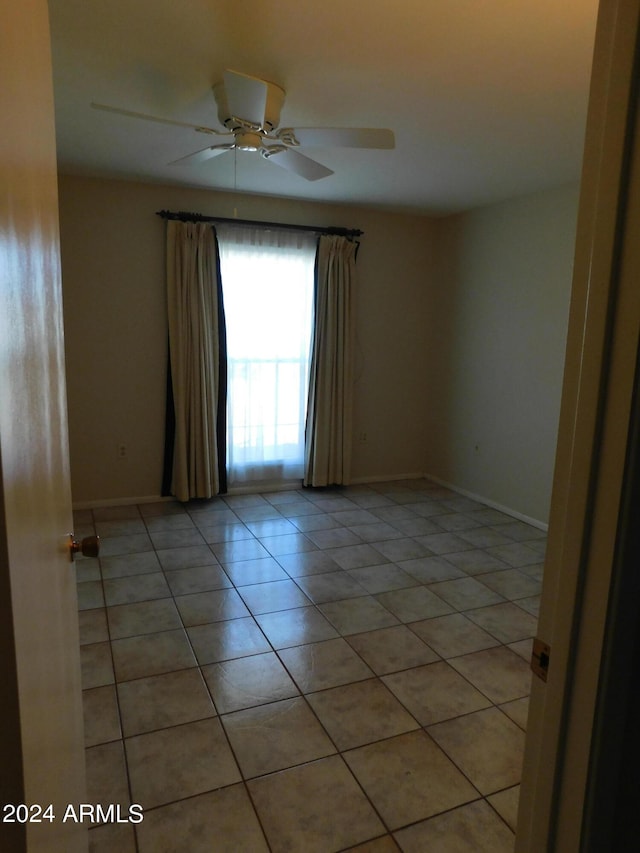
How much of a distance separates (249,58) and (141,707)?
8.59 feet

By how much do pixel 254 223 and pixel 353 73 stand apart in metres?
2.40

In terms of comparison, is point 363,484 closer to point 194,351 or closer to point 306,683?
point 194,351

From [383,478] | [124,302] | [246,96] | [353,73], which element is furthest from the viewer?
[383,478]

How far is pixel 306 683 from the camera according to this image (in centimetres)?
230

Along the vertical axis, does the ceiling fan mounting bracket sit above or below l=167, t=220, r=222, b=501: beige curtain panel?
above

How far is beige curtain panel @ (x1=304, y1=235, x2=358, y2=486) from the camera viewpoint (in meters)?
4.84

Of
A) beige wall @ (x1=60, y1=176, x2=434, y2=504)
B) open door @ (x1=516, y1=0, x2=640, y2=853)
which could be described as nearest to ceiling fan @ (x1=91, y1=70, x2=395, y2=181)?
open door @ (x1=516, y1=0, x2=640, y2=853)

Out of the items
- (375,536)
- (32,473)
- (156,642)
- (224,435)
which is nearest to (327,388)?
(224,435)

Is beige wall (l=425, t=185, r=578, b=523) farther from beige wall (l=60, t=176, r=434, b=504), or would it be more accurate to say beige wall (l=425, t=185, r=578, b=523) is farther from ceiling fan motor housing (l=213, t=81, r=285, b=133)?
ceiling fan motor housing (l=213, t=81, r=285, b=133)

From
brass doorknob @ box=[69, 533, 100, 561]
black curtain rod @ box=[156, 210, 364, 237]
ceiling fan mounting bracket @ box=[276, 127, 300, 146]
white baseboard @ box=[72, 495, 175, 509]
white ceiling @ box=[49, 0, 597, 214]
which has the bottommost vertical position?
white baseboard @ box=[72, 495, 175, 509]

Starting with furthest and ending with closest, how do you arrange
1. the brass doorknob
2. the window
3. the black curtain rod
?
the window → the black curtain rod → the brass doorknob

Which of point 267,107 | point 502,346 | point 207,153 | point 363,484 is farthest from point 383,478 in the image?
point 267,107

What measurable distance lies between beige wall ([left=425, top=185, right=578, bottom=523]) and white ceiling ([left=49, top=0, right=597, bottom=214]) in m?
0.73

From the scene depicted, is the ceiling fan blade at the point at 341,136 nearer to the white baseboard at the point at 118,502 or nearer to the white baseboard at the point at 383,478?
the white baseboard at the point at 118,502
